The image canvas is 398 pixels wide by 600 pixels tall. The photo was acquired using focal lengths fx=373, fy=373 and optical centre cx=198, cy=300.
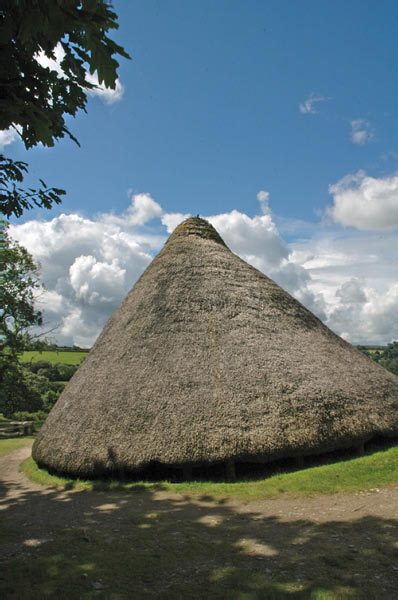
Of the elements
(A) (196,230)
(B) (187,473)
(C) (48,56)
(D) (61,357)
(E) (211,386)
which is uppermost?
(A) (196,230)

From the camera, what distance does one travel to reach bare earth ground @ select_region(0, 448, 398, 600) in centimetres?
422

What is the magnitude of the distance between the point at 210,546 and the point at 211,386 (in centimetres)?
528

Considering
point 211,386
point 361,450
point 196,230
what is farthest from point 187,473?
point 196,230

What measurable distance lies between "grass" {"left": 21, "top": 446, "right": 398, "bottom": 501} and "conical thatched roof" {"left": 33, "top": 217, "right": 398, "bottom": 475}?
467 millimetres

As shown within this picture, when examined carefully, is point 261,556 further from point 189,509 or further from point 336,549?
point 189,509

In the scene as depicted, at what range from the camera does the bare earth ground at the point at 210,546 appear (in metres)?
4.22

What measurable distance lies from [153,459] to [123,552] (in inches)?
168

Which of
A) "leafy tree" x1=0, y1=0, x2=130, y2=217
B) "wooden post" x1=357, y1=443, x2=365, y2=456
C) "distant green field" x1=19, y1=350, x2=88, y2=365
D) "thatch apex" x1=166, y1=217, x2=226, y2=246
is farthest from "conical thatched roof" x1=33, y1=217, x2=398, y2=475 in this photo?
"distant green field" x1=19, y1=350, x2=88, y2=365

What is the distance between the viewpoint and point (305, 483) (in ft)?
27.9

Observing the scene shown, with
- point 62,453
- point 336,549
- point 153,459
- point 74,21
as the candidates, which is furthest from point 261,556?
point 62,453

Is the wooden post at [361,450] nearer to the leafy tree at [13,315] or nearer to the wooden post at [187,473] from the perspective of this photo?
the wooden post at [187,473]

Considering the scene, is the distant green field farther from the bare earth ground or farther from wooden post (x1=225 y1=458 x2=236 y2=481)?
the bare earth ground

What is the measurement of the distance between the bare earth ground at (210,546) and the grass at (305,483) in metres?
0.43

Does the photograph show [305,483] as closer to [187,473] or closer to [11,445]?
[187,473]
